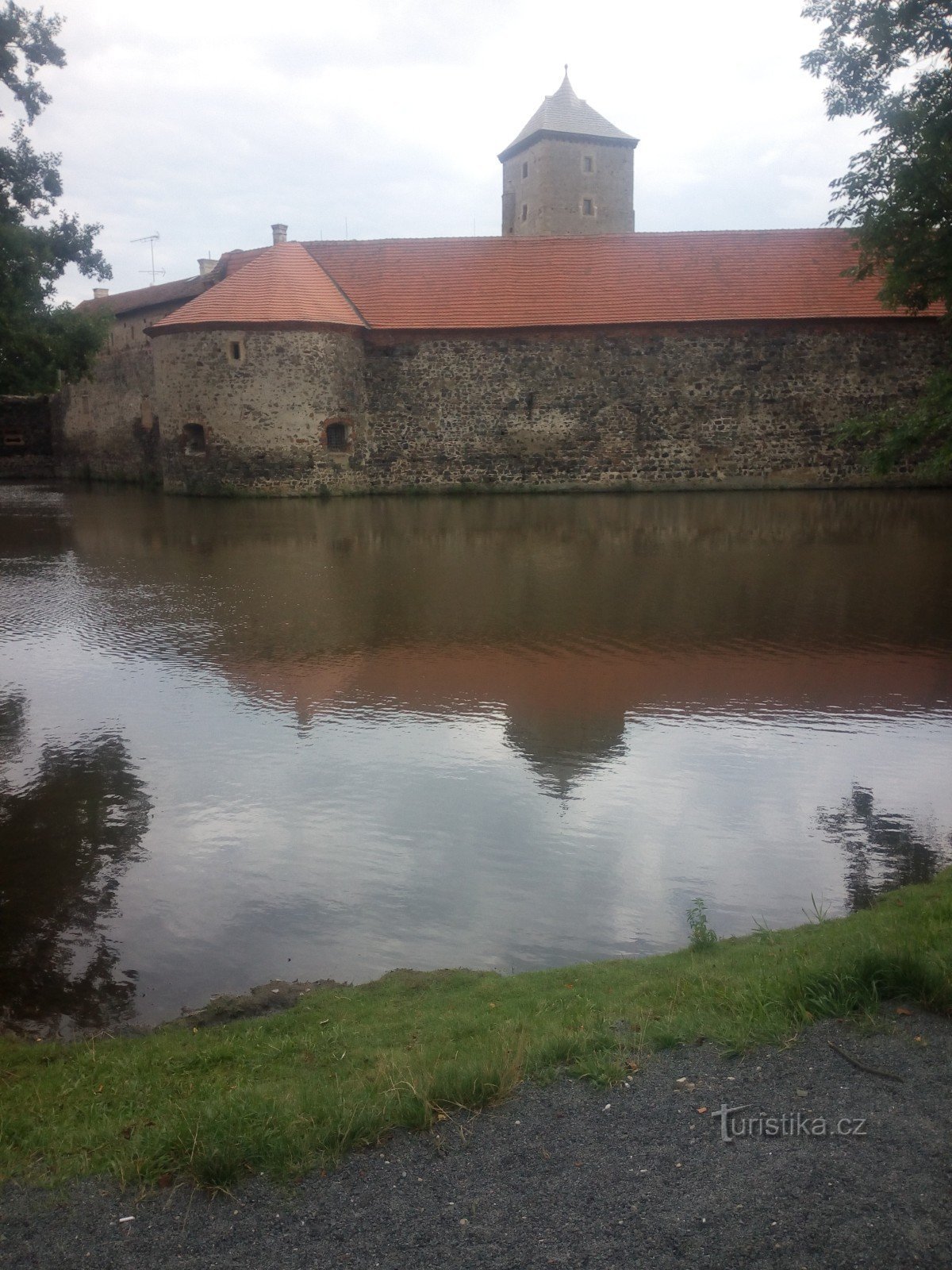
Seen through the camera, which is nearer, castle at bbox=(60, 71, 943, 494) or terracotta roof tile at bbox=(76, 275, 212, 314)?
castle at bbox=(60, 71, 943, 494)

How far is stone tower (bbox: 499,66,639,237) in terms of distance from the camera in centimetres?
3903

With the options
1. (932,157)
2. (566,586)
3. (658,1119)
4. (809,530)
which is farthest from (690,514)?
(658,1119)

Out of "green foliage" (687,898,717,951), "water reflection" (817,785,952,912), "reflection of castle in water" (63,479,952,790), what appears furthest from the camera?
"reflection of castle in water" (63,479,952,790)

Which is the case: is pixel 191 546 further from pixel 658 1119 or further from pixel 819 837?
pixel 658 1119

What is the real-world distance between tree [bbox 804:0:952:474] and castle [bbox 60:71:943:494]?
15748 mm

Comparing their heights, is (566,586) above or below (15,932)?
above

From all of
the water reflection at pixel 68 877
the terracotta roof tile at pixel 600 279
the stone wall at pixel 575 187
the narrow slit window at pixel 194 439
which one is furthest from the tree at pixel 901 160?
the stone wall at pixel 575 187

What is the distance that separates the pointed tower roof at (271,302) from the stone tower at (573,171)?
1562 cm

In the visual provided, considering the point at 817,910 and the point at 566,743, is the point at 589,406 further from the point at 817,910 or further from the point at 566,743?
the point at 817,910

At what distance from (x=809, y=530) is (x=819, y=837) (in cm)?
1275

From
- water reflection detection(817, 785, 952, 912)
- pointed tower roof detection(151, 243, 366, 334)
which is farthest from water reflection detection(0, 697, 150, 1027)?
pointed tower roof detection(151, 243, 366, 334)

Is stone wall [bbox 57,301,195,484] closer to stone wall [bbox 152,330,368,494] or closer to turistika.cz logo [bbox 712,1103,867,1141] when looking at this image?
stone wall [bbox 152,330,368,494]

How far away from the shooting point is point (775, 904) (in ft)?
16.5

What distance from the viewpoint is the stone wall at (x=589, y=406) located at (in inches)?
1025
